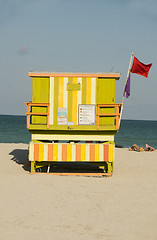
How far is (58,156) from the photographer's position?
13.8 metres

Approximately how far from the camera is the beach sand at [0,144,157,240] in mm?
7328

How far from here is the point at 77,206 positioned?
931cm

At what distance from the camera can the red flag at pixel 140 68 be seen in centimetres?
1596

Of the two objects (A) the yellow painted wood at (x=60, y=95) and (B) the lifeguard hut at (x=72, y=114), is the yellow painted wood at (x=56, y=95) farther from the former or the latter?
(A) the yellow painted wood at (x=60, y=95)

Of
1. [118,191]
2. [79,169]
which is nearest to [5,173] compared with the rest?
[79,169]

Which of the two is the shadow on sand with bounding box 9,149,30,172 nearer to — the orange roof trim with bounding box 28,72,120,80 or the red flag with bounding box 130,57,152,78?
the orange roof trim with bounding box 28,72,120,80

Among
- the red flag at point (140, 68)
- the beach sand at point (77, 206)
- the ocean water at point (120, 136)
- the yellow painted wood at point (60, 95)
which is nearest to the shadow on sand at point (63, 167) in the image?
the beach sand at point (77, 206)

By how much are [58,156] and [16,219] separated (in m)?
5.87

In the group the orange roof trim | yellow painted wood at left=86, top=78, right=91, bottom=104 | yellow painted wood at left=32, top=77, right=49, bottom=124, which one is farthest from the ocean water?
yellow painted wood at left=32, top=77, right=49, bottom=124

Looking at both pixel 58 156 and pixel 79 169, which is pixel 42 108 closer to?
pixel 58 156

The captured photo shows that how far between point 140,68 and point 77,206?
8745 millimetres

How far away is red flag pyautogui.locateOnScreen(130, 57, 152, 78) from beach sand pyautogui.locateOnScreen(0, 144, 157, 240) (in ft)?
15.4

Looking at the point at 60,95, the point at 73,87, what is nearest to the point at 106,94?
the point at 73,87

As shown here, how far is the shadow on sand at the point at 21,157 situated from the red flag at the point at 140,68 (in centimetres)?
663
